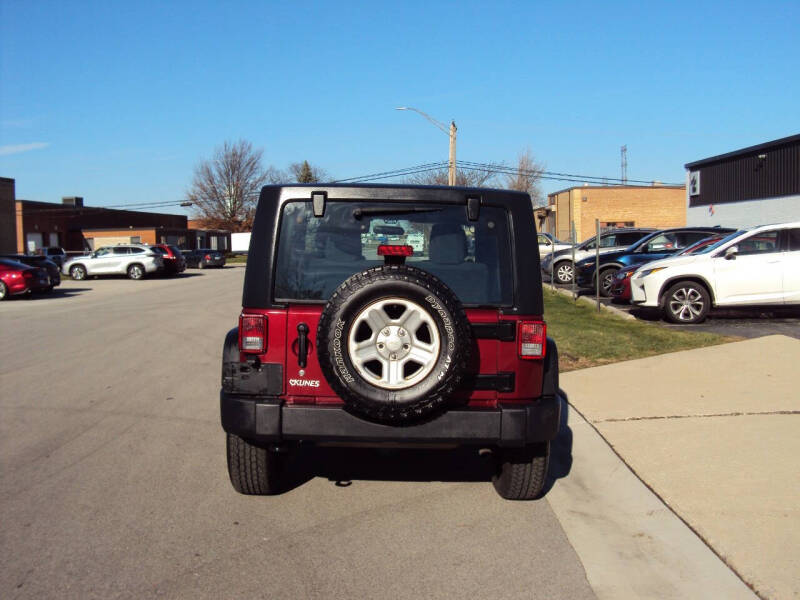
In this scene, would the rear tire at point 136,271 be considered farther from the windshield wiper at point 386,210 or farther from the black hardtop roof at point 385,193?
the windshield wiper at point 386,210

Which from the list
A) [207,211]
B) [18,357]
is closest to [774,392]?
[18,357]

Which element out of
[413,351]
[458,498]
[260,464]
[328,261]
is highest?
[328,261]

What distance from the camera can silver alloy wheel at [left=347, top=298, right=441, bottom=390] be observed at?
418cm

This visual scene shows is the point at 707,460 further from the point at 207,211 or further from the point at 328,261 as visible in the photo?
the point at 207,211

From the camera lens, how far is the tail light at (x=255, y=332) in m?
4.43

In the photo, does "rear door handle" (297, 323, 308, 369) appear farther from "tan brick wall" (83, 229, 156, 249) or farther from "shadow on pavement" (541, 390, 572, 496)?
"tan brick wall" (83, 229, 156, 249)

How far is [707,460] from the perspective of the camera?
572cm

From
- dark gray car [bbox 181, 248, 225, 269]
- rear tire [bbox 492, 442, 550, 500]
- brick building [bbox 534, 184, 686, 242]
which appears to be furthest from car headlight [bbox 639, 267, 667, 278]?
dark gray car [bbox 181, 248, 225, 269]

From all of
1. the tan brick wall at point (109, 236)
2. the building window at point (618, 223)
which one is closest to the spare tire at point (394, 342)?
the building window at point (618, 223)

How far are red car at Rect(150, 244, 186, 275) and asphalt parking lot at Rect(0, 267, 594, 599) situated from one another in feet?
102

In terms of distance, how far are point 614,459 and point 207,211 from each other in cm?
7801

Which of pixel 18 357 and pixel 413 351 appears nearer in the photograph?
pixel 413 351

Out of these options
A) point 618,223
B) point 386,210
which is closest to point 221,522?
point 386,210

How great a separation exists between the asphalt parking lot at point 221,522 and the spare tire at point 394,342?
0.82 metres
